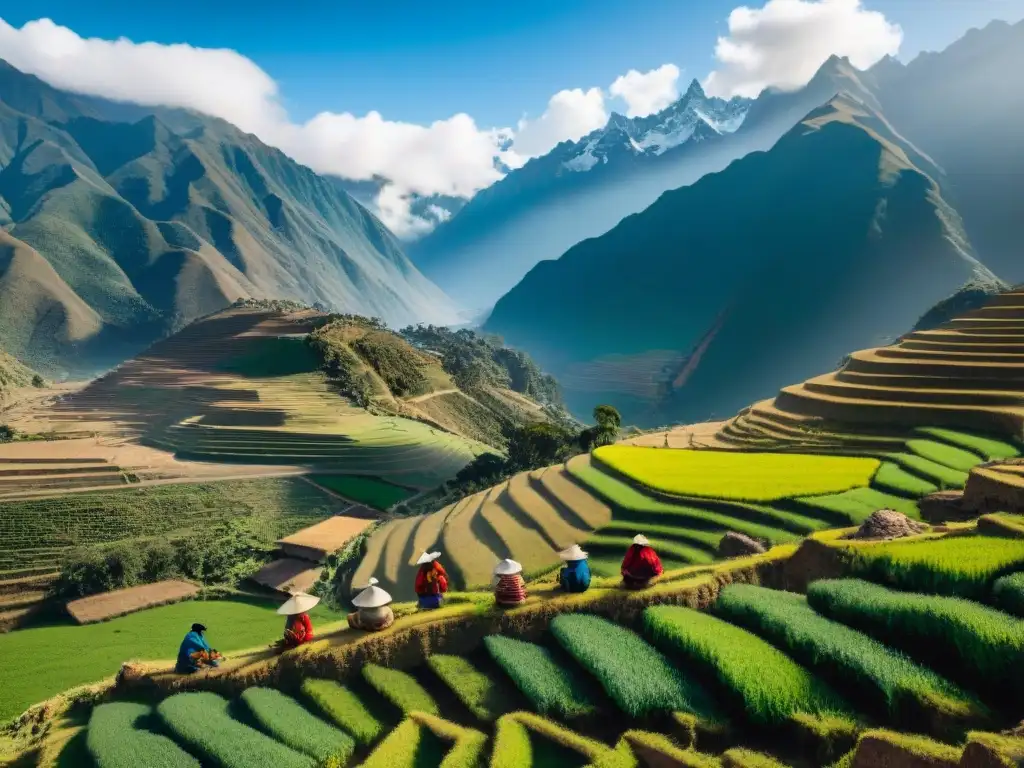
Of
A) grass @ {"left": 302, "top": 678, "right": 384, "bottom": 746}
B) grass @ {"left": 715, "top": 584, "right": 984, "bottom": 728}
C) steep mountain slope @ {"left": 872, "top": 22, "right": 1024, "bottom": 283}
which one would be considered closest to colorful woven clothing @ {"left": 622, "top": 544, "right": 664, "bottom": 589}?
grass @ {"left": 715, "top": 584, "right": 984, "bottom": 728}

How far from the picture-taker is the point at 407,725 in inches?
304

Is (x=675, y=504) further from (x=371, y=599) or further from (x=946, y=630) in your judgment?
(x=946, y=630)

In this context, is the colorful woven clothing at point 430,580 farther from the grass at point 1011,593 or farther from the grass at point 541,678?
the grass at point 1011,593

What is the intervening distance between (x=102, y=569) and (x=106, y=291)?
149754 millimetres

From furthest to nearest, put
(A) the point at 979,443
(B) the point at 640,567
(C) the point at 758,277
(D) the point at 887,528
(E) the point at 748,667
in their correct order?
(C) the point at 758,277, (A) the point at 979,443, (D) the point at 887,528, (B) the point at 640,567, (E) the point at 748,667

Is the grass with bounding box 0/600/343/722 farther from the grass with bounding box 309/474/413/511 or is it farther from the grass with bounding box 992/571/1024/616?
the grass with bounding box 992/571/1024/616

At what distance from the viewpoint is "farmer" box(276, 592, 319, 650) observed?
969 cm

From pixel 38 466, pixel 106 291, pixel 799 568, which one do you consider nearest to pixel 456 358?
pixel 38 466

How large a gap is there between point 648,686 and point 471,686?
2429 mm

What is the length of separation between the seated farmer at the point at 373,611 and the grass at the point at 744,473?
12.6 metres

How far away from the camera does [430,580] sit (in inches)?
412

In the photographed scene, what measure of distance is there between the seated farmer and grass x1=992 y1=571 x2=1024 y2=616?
7903mm

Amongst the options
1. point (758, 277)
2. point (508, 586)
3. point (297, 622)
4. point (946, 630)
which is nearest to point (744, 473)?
point (508, 586)

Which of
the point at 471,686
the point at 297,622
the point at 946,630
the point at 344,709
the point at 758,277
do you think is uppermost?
the point at 758,277
